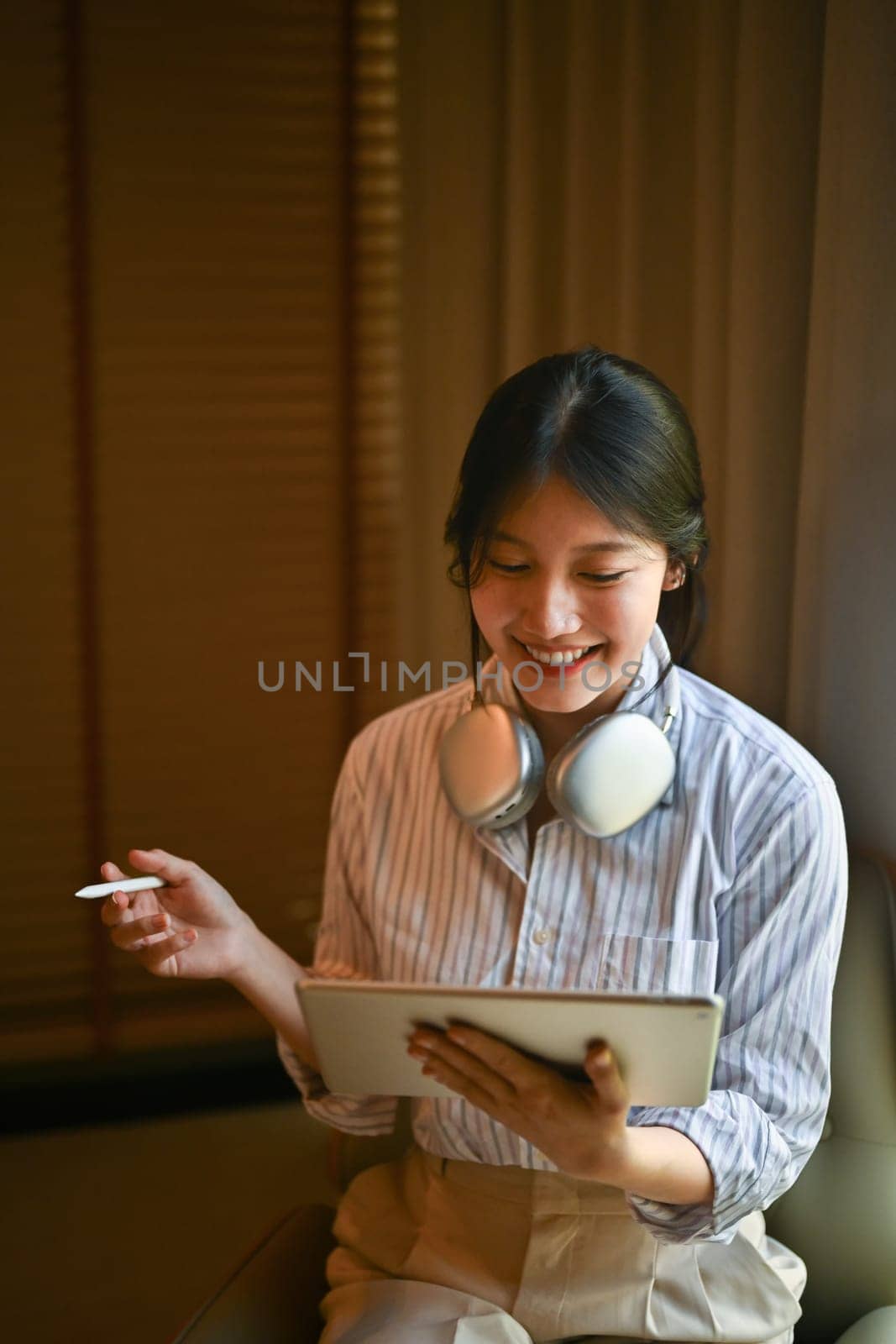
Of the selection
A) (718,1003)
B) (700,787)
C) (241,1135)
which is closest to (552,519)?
(700,787)

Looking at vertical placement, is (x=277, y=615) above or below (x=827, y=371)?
below

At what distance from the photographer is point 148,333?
2.32 meters

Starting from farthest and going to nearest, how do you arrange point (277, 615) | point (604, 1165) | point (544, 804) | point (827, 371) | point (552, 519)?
point (277, 615) → point (827, 371) → point (544, 804) → point (552, 519) → point (604, 1165)

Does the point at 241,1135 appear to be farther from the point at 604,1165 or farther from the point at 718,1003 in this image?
the point at 718,1003

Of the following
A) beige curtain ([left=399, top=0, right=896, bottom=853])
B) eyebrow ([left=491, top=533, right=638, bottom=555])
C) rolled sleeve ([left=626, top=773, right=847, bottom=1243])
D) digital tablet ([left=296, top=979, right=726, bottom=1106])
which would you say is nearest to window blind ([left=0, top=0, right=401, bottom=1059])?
beige curtain ([left=399, top=0, right=896, bottom=853])

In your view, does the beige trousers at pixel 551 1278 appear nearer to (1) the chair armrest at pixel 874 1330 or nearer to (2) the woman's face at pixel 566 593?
(1) the chair armrest at pixel 874 1330

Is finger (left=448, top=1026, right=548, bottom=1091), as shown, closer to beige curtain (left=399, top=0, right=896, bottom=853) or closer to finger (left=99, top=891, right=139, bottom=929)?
finger (left=99, top=891, right=139, bottom=929)

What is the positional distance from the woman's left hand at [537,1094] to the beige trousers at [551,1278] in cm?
19

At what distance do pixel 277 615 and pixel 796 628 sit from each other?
4.07 ft

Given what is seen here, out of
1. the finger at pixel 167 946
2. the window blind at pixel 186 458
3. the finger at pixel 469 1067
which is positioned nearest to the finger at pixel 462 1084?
the finger at pixel 469 1067

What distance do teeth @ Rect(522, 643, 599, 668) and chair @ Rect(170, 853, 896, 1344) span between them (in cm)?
38

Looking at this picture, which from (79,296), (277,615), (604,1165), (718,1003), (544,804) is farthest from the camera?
(277,615)

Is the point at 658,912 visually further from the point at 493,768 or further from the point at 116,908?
the point at 116,908

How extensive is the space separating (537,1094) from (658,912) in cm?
26
